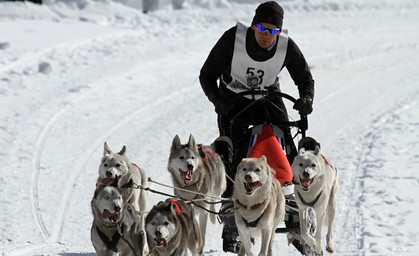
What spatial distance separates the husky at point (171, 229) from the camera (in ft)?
13.8

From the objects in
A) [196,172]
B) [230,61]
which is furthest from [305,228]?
[230,61]

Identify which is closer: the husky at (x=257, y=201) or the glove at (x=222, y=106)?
the husky at (x=257, y=201)

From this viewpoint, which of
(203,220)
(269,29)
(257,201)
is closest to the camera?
(257,201)

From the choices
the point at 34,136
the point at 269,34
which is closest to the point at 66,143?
the point at 34,136

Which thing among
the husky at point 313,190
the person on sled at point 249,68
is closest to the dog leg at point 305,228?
the husky at point 313,190

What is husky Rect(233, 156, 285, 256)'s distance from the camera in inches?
169

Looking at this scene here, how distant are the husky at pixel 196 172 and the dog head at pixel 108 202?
993mm

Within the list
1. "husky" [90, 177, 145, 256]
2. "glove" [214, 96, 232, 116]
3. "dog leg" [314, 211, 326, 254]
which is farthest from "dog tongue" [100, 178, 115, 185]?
"dog leg" [314, 211, 326, 254]

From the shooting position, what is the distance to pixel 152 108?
9.72m

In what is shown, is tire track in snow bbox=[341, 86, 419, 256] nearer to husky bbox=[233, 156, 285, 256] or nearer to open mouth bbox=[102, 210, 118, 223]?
husky bbox=[233, 156, 285, 256]

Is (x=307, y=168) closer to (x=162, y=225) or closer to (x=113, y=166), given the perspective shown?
(x=162, y=225)

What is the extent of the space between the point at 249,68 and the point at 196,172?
101cm

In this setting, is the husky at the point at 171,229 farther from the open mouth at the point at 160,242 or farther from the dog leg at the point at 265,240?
the dog leg at the point at 265,240

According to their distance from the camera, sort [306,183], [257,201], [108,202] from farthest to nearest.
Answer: [306,183], [257,201], [108,202]
